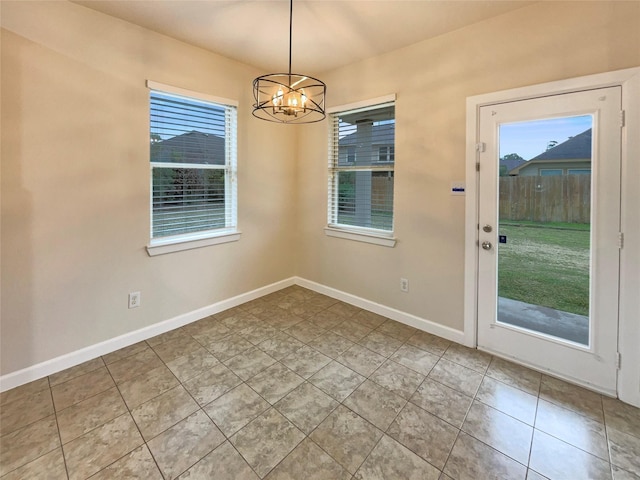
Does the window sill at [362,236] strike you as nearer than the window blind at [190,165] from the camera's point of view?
No

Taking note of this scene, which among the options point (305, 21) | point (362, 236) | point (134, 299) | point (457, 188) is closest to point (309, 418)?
point (134, 299)

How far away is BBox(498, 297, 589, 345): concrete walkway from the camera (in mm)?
2184

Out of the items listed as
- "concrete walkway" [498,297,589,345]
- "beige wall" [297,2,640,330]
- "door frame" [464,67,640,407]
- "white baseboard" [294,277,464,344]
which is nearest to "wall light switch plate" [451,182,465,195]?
"beige wall" [297,2,640,330]

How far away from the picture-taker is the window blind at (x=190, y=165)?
281 centimetres

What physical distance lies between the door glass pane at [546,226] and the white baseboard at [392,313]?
0.45 meters

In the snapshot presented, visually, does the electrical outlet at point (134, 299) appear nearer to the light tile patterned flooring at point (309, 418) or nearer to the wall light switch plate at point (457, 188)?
the light tile patterned flooring at point (309, 418)

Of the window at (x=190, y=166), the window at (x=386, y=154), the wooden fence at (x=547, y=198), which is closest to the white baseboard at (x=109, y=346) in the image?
the window at (x=190, y=166)

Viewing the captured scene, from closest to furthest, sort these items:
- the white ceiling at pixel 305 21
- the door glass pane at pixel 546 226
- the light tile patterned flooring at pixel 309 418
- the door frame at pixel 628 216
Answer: the light tile patterned flooring at pixel 309 418, the door frame at pixel 628 216, the door glass pane at pixel 546 226, the white ceiling at pixel 305 21

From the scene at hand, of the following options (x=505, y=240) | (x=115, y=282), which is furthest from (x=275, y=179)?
(x=505, y=240)

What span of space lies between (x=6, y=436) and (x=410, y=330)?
295cm

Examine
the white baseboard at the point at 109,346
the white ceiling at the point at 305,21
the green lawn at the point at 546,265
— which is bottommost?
the white baseboard at the point at 109,346

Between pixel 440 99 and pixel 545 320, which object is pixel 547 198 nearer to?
pixel 545 320

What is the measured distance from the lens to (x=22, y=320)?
2.16 metres

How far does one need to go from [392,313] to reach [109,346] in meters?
2.64
